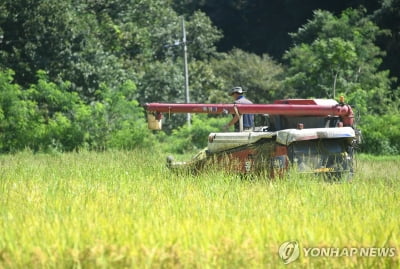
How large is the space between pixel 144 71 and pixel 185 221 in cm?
3109

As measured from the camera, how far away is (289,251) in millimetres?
5469

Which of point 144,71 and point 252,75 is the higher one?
point 144,71

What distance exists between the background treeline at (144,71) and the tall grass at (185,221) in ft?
37.7

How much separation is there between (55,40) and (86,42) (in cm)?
121

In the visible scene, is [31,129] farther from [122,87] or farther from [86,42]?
[86,42]

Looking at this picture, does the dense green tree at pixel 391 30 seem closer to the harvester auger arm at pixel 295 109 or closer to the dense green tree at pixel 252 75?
the dense green tree at pixel 252 75

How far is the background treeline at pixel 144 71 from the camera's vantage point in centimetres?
2384

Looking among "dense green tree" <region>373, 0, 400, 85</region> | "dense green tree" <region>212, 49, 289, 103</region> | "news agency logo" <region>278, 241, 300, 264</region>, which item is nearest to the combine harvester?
"news agency logo" <region>278, 241, 300, 264</region>

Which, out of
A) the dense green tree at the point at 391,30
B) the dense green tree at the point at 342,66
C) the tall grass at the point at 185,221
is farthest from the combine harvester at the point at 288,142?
the dense green tree at the point at 391,30

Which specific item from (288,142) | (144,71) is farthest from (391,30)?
(288,142)

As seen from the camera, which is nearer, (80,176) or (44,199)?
(44,199)

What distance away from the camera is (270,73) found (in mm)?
43125

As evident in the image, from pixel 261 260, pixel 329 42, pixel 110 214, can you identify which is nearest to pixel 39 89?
pixel 329 42

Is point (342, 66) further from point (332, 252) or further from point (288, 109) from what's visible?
point (332, 252)
